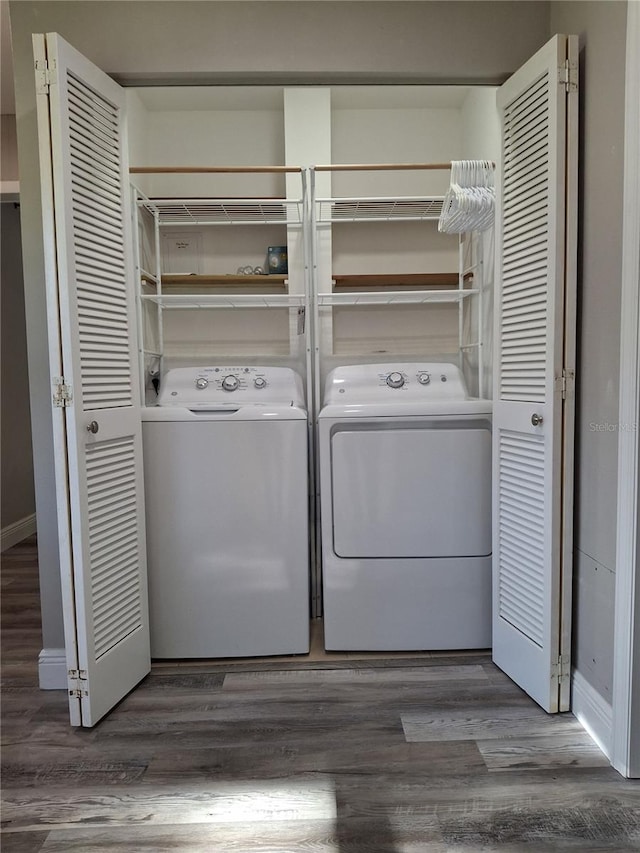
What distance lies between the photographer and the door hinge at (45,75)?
1.45 m

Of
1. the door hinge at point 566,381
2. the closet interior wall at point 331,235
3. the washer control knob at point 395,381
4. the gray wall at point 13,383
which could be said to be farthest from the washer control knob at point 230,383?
the gray wall at point 13,383

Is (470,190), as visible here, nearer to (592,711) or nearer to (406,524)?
(406,524)

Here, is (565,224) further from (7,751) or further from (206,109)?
(7,751)

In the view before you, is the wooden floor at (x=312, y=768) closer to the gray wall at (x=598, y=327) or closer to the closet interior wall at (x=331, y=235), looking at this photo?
the gray wall at (x=598, y=327)

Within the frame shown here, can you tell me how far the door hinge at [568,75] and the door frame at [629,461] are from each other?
7.9 inches

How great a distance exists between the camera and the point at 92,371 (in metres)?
1.61

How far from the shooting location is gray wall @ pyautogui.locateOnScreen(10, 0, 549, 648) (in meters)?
1.71

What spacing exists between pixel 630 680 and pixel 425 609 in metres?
0.74

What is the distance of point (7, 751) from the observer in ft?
5.01

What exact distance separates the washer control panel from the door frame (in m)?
1.31

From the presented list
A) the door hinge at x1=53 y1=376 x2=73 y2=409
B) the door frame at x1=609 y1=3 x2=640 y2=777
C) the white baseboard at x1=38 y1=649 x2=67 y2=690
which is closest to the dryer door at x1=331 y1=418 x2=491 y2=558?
the door frame at x1=609 y1=3 x2=640 y2=777

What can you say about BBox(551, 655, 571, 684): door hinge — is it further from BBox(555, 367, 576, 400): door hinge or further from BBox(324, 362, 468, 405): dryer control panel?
BBox(324, 362, 468, 405): dryer control panel

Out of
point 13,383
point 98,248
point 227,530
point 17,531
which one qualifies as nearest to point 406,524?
point 227,530

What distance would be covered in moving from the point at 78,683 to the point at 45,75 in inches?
66.0
